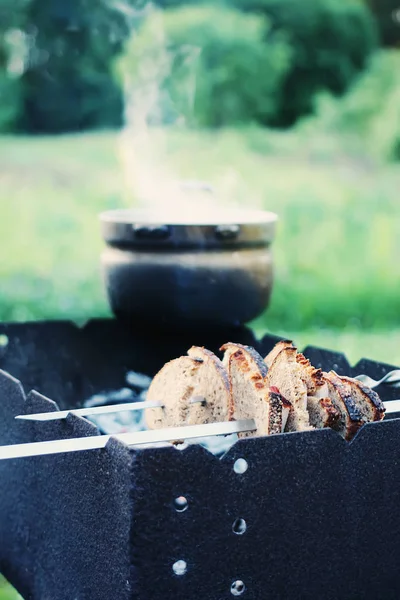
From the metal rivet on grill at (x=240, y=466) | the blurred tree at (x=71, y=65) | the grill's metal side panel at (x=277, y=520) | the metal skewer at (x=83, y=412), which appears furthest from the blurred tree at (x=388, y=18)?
the metal rivet on grill at (x=240, y=466)

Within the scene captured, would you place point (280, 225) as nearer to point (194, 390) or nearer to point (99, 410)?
point (194, 390)

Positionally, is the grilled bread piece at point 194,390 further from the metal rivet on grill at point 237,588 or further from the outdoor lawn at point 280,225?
the outdoor lawn at point 280,225

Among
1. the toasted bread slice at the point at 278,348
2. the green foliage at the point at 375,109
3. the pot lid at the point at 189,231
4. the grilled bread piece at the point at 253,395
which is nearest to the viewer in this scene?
the grilled bread piece at the point at 253,395

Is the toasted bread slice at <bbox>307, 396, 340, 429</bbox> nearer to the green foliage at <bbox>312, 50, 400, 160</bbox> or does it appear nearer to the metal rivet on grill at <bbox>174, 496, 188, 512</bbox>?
the metal rivet on grill at <bbox>174, 496, 188, 512</bbox>

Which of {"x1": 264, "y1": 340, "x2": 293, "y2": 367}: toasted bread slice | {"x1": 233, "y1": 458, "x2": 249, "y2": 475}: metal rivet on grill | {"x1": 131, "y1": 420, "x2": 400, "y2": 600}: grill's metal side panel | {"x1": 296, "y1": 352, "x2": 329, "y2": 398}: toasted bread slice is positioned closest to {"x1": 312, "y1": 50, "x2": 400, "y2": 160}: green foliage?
{"x1": 264, "y1": 340, "x2": 293, "y2": 367}: toasted bread slice

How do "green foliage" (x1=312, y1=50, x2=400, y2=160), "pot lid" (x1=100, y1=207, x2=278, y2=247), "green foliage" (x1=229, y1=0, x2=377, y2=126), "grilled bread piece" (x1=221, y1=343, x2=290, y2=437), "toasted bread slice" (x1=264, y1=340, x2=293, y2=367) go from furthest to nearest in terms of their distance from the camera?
"green foliage" (x1=312, y1=50, x2=400, y2=160) < "green foliage" (x1=229, y1=0, x2=377, y2=126) < "pot lid" (x1=100, y1=207, x2=278, y2=247) < "toasted bread slice" (x1=264, y1=340, x2=293, y2=367) < "grilled bread piece" (x1=221, y1=343, x2=290, y2=437)
